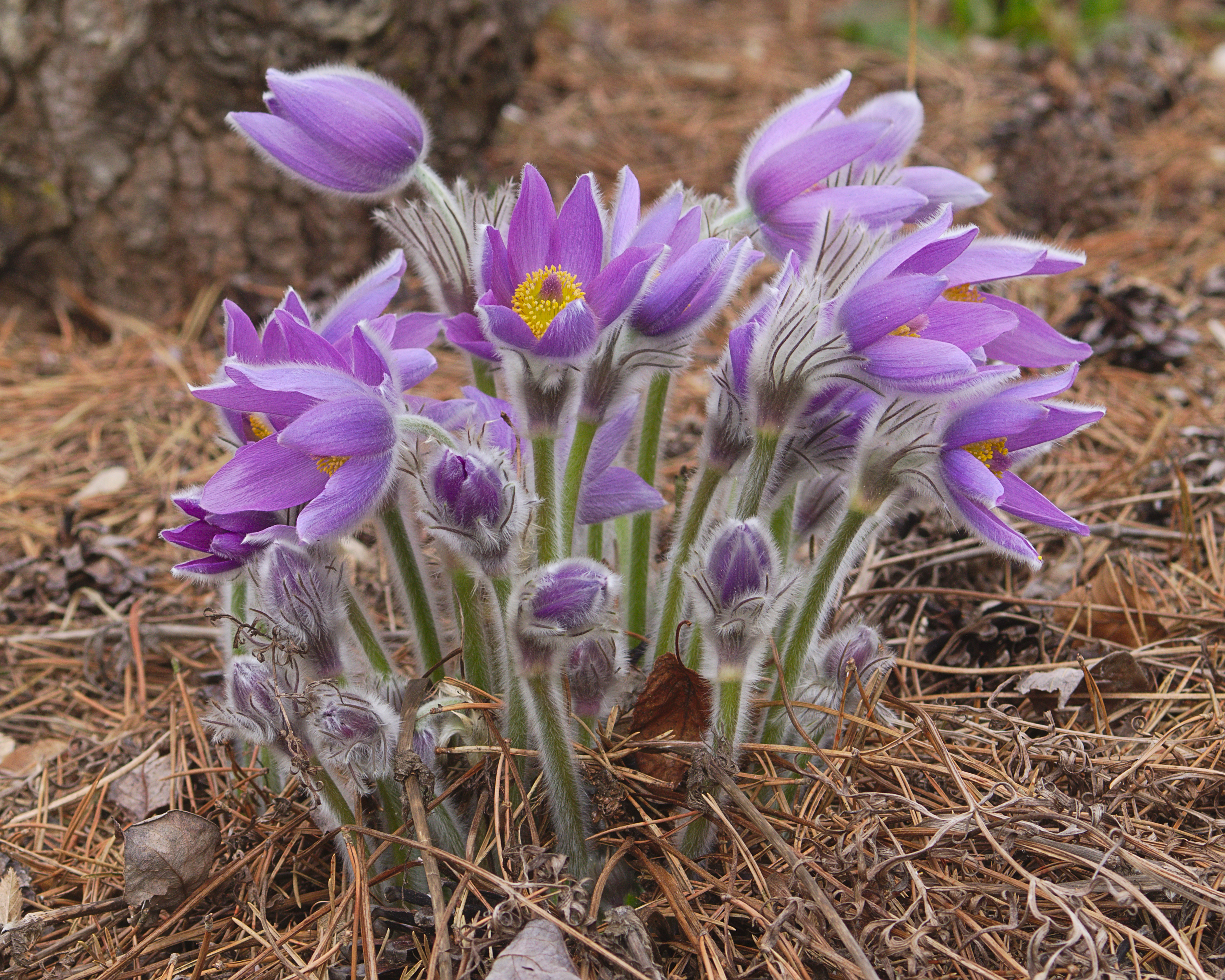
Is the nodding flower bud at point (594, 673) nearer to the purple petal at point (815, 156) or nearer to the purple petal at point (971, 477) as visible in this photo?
the purple petal at point (971, 477)

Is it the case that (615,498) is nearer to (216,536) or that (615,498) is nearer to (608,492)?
(608,492)

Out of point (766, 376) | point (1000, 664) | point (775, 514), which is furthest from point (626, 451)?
point (1000, 664)

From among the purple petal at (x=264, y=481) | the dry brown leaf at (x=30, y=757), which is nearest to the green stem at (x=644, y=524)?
the purple petal at (x=264, y=481)

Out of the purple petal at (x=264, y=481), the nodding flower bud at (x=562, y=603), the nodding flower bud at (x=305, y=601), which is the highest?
the purple petal at (x=264, y=481)

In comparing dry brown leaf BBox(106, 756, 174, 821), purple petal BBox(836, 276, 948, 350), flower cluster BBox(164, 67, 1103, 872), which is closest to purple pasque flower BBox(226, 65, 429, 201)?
flower cluster BBox(164, 67, 1103, 872)

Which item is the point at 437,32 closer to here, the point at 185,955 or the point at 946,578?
the point at 946,578
